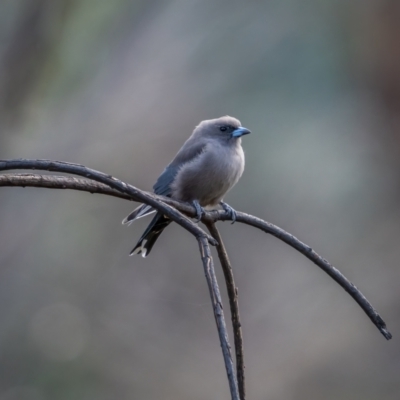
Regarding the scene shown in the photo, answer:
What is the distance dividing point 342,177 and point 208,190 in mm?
2622

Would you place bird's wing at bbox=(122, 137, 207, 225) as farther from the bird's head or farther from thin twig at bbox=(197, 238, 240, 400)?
thin twig at bbox=(197, 238, 240, 400)

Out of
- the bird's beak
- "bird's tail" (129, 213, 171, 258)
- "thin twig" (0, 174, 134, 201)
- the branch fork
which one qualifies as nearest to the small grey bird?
the bird's beak

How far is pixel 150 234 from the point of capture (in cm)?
306

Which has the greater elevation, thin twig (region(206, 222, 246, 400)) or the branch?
the branch

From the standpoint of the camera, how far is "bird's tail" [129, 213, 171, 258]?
9.69 ft

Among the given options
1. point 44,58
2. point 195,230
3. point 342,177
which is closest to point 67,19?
point 44,58

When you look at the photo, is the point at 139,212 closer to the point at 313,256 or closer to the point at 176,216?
the point at 313,256

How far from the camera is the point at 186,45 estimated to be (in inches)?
234

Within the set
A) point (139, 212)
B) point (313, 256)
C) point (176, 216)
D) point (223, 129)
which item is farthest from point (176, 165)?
point (176, 216)

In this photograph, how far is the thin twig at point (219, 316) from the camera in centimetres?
112

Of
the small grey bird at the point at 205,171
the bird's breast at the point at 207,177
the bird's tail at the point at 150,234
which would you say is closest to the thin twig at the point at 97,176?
the bird's tail at the point at 150,234

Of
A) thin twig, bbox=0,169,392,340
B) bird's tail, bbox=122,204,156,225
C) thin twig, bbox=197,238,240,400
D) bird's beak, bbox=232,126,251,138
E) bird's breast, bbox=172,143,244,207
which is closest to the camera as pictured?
thin twig, bbox=197,238,240,400

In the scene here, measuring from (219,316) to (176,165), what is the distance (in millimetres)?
2320

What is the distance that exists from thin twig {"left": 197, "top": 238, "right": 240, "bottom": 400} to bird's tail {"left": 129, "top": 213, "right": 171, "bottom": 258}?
5.12ft
